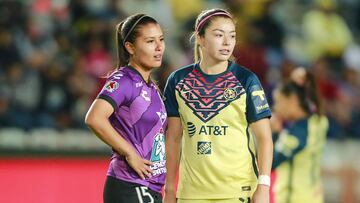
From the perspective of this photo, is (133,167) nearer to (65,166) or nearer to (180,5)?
(65,166)

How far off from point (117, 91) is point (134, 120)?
7.4 inches

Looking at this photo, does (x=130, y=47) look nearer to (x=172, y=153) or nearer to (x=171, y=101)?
(x=171, y=101)

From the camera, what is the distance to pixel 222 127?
5746 mm

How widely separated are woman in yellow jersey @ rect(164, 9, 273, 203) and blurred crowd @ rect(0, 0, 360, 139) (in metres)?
5.12

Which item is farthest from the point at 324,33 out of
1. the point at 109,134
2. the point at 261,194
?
the point at 109,134

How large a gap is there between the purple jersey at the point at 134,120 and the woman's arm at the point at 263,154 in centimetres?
57

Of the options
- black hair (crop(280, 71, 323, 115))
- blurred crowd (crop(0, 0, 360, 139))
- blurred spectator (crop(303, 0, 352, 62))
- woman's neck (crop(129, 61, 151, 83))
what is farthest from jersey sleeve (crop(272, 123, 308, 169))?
blurred spectator (crop(303, 0, 352, 62))

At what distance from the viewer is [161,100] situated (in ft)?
18.8

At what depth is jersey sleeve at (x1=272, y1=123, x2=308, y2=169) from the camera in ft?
24.5

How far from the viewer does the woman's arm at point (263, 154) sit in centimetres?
568

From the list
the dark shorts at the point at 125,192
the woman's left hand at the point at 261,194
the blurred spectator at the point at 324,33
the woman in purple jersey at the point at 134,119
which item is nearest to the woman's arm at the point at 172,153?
the woman in purple jersey at the point at 134,119

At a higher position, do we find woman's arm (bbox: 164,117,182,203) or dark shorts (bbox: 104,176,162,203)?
woman's arm (bbox: 164,117,182,203)

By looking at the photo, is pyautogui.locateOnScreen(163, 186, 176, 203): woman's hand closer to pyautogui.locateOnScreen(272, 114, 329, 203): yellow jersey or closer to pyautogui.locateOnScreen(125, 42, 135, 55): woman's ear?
pyautogui.locateOnScreen(125, 42, 135, 55): woman's ear

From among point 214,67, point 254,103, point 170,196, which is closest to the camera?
point 254,103
